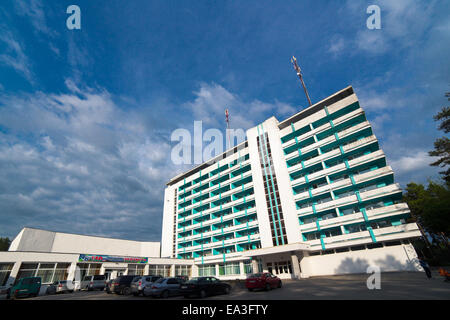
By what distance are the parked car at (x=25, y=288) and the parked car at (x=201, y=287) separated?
55.0 ft

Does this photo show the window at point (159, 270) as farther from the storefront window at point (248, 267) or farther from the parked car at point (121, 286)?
the parked car at point (121, 286)

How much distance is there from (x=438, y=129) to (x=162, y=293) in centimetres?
4099

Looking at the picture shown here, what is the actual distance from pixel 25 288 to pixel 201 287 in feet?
60.8

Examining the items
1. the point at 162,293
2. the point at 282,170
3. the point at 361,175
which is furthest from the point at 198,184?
the point at 162,293

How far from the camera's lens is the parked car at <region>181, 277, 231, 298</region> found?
52.6 ft

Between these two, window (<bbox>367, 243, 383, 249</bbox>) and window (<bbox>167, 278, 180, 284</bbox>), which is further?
window (<bbox>367, 243, 383, 249</bbox>)

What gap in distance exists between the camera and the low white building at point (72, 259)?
28906 mm

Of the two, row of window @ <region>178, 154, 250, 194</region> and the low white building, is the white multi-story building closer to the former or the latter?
the low white building

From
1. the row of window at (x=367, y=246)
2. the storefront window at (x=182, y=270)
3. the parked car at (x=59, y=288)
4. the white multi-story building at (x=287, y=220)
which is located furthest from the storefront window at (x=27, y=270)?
the row of window at (x=367, y=246)

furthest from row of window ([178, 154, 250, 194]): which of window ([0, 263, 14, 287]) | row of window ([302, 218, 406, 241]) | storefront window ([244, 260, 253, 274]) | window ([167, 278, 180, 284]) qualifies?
window ([0, 263, 14, 287])

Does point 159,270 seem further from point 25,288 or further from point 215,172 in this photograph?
point 25,288

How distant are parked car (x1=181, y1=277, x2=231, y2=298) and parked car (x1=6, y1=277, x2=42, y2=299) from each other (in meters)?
16.8

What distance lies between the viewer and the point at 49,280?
30.7 m

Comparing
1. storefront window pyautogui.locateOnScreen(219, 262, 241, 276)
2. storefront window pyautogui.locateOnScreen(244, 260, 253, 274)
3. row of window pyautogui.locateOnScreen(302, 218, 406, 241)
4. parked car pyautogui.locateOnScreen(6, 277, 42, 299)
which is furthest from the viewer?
storefront window pyautogui.locateOnScreen(219, 262, 241, 276)
